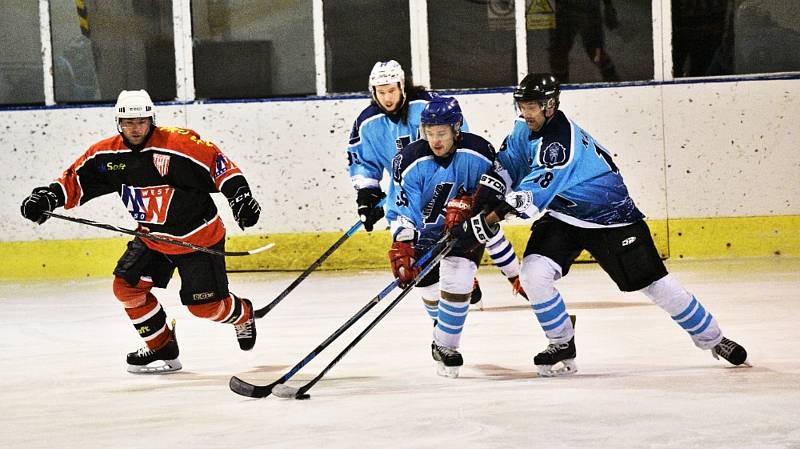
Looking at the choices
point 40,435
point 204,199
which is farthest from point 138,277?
point 40,435

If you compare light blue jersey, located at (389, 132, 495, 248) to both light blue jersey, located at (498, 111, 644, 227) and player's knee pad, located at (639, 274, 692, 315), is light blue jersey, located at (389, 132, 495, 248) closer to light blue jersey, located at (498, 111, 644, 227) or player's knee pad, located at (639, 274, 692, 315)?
light blue jersey, located at (498, 111, 644, 227)

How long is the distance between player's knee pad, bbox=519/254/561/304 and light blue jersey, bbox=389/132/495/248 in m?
0.30

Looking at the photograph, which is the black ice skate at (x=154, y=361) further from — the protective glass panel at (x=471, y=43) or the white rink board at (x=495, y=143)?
the protective glass panel at (x=471, y=43)

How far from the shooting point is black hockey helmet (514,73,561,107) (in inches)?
153

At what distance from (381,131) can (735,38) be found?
2957 millimetres

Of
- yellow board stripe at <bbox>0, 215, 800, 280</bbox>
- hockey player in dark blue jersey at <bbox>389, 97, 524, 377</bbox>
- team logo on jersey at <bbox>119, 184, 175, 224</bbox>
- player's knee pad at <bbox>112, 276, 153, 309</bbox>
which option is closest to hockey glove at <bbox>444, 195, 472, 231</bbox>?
hockey player in dark blue jersey at <bbox>389, 97, 524, 377</bbox>

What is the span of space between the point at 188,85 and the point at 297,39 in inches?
25.9

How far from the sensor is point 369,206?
491 cm

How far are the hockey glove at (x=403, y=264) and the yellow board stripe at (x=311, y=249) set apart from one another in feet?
11.0

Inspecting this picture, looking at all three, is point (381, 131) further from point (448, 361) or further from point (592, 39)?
point (592, 39)

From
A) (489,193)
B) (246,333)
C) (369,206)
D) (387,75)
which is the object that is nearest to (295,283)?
(369,206)

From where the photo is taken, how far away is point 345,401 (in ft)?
11.6

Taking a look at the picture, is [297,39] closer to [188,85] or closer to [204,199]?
[188,85]

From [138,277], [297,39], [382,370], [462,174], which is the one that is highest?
[297,39]
